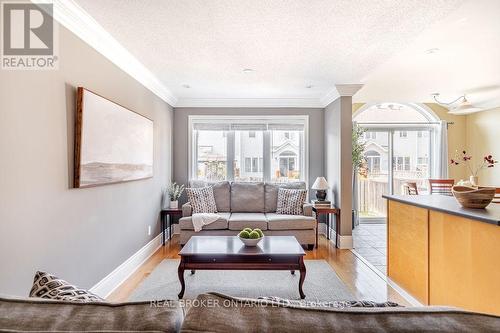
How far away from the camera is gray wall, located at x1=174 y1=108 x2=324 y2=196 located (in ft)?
17.1

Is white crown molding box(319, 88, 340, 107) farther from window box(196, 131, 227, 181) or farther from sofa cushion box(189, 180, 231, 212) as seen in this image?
sofa cushion box(189, 180, 231, 212)

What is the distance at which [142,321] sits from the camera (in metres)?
0.69

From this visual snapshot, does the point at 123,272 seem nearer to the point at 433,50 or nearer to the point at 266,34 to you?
the point at 266,34

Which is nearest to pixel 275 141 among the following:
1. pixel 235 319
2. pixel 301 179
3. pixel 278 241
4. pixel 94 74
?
pixel 301 179

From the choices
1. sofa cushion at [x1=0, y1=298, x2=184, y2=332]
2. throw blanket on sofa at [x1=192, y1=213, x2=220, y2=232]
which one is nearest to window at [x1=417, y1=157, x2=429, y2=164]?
throw blanket on sofa at [x1=192, y1=213, x2=220, y2=232]

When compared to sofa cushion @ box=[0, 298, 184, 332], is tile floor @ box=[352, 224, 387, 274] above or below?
below

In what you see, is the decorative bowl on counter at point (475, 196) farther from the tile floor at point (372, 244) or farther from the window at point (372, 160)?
the window at point (372, 160)

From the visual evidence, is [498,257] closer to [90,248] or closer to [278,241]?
[278,241]

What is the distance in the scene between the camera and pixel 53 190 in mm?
2002

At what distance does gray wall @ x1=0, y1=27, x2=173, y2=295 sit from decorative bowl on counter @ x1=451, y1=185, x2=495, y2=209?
309 centimetres

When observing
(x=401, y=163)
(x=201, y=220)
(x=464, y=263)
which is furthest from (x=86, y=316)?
(x=401, y=163)

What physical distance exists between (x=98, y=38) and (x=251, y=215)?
312 cm

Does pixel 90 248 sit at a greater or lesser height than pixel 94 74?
lesser

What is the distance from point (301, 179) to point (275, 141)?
35.6 inches
